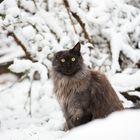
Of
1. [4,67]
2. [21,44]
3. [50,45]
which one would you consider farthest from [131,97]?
[4,67]

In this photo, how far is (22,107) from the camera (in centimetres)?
838

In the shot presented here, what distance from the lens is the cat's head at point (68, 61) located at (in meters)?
6.25

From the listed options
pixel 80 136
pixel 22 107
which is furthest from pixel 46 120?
pixel 80 136

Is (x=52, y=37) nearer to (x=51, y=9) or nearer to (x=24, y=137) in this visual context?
(x=51, y=9)

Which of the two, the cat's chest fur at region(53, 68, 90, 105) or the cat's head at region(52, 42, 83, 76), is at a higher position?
the cat's head at region(52, 42, 83, 76)

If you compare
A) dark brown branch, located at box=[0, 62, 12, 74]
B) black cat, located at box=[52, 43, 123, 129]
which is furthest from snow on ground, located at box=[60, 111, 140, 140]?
dark brown branch, located at box=[0, 62, 12, 74]

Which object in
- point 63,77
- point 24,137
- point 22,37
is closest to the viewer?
point 24,137

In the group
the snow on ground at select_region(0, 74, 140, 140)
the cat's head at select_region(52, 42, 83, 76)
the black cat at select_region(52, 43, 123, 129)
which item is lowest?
the snow on ground at select_region(0, 74, 140, 140)

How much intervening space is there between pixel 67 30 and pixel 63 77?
6.59 feet

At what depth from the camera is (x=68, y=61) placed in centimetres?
625

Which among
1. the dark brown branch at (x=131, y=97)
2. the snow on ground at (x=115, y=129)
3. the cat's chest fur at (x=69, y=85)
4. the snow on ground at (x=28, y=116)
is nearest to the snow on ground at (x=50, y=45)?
the snow on ground at (x=28, y=116)

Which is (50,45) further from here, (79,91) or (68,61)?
(79,91)

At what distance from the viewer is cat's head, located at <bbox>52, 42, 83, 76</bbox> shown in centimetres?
625

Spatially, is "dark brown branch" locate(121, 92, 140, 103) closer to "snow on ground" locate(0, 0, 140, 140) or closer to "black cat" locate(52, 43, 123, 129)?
"snow on ground" locate(0, 0, 140, 140)
